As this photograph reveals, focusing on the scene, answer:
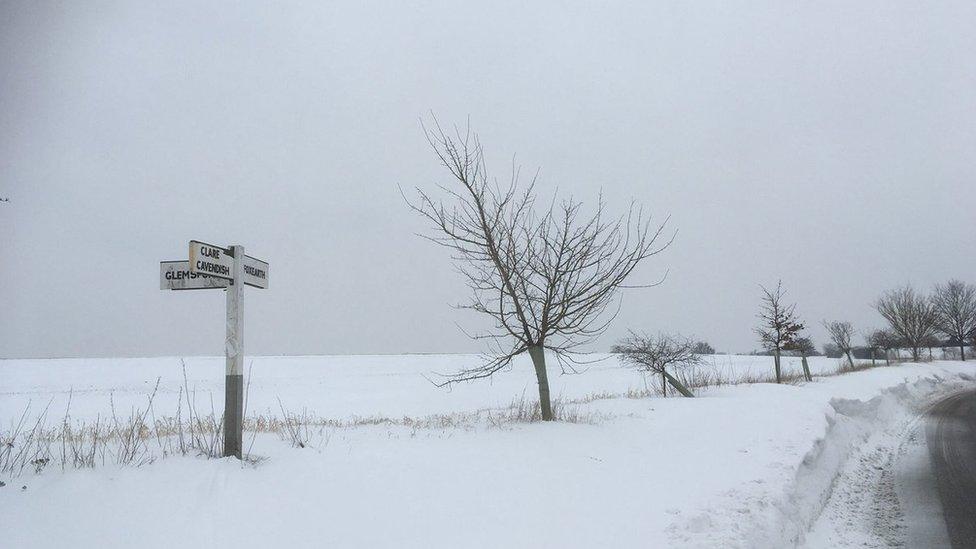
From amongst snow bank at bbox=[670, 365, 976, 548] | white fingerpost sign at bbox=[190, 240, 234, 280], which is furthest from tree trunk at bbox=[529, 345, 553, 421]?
white fingerpost sign at bbox=[190, 240, 234, 280]

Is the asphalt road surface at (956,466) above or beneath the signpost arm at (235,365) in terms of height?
beneath

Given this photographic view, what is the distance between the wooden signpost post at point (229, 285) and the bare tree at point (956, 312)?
62311 millimetres

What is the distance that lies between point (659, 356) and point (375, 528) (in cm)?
1427

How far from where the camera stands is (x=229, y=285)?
18.0 feet

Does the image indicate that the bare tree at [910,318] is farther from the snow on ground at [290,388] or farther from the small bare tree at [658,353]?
the small bare tree at [658,353]

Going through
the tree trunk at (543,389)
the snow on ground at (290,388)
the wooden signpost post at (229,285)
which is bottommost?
the snow on ground at (290,388)

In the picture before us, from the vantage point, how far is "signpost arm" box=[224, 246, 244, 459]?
5.01 meters

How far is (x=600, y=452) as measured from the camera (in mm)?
6500

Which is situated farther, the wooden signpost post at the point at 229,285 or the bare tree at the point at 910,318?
the bare tree at the point at 910,318

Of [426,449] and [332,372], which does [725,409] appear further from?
[332,372]

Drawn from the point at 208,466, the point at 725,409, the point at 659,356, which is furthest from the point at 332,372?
the point at 208,466

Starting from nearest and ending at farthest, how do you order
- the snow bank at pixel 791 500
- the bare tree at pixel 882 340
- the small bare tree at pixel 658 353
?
the snow bank at pixel 791 500 → the small bare tree at pixel 658 353 → the bare tree at pixel 882 340

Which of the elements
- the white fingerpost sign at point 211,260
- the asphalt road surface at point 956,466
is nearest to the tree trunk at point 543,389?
the white fingerpost sign at point 211,260

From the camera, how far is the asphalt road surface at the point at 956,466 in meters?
5.46
